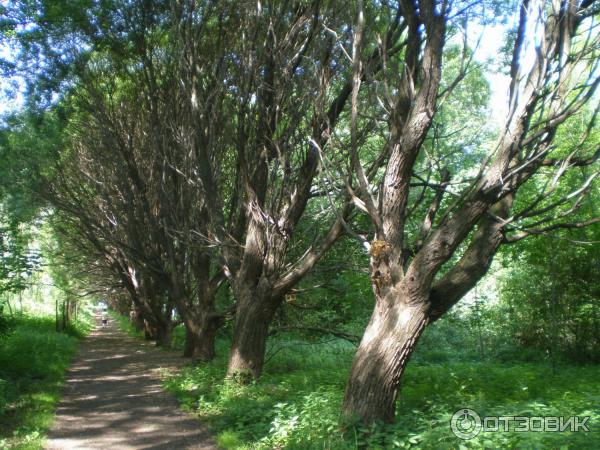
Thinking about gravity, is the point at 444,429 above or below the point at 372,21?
below

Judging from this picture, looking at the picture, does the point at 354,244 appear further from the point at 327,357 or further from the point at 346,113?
the point at 346,113

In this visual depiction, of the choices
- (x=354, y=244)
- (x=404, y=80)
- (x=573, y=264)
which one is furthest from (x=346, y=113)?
(x=573, y=264)

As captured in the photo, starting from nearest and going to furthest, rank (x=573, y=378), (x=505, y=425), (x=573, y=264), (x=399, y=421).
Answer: (x=505, y=425)
(x=399, y=421)
(x=573, y=378)
(x=573, y=264)

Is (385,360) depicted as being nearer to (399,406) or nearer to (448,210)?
(399,406)

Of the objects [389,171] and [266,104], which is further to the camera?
[266,104]

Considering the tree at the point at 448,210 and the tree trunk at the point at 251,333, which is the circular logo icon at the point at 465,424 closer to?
the tree at the point at 448,210

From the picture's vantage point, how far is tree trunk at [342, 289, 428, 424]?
579 cm

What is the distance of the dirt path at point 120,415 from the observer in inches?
283

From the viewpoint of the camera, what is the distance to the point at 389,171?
6227mm

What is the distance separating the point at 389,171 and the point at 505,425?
2.78 metres

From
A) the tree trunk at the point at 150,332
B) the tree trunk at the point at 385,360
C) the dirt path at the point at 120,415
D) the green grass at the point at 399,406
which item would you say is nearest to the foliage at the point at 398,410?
the green grass at the point at 399,406

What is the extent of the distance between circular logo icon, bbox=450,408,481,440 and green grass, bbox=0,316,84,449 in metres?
4.70

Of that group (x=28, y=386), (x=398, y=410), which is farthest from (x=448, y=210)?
(x=28, y=386)

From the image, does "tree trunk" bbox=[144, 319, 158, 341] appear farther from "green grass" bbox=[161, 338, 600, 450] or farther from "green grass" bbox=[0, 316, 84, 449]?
"green grass" bbox=[161, 338, 600, 450]
